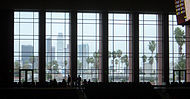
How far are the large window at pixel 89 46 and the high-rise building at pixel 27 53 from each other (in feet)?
14.0

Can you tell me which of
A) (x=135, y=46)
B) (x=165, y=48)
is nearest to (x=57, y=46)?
(x=135, y=46)

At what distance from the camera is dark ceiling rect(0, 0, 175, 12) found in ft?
69.9

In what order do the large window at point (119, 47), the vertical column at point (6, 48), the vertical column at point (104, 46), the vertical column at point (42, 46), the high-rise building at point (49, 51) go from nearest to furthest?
the vertical column at point (6, 48) → the vertical column at point (42, 46) → the vertical column at point (104, 46) → the high-rise building at point (49, 51) → the large window at point (119, 47)

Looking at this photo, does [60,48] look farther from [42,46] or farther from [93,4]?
[93,4]

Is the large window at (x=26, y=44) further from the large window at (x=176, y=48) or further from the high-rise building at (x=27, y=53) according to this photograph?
the large window at (x=176, y=48)

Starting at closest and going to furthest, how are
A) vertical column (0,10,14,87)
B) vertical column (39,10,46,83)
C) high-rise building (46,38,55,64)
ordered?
vertical column (0,10,14,87) → vertical column (39,10,46,83) → high-rise building (46,38,55,64)

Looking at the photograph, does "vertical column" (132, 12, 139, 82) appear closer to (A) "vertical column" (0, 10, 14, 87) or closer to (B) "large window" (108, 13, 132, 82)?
(B) "large window" (108, 13, 132, 82)

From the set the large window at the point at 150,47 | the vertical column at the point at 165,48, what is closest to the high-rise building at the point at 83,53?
the large window at the point at 150,47

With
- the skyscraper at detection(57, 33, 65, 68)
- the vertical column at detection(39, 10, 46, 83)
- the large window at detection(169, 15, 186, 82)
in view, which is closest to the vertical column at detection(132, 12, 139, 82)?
the large window at detection(169, 15, 186, 82)

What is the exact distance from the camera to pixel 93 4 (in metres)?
21.8

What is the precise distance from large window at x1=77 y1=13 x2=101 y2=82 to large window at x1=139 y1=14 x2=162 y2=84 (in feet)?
13.2

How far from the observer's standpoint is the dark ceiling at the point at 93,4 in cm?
2130

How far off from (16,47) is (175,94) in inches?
564

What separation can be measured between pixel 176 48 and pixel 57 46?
11.1 metres
